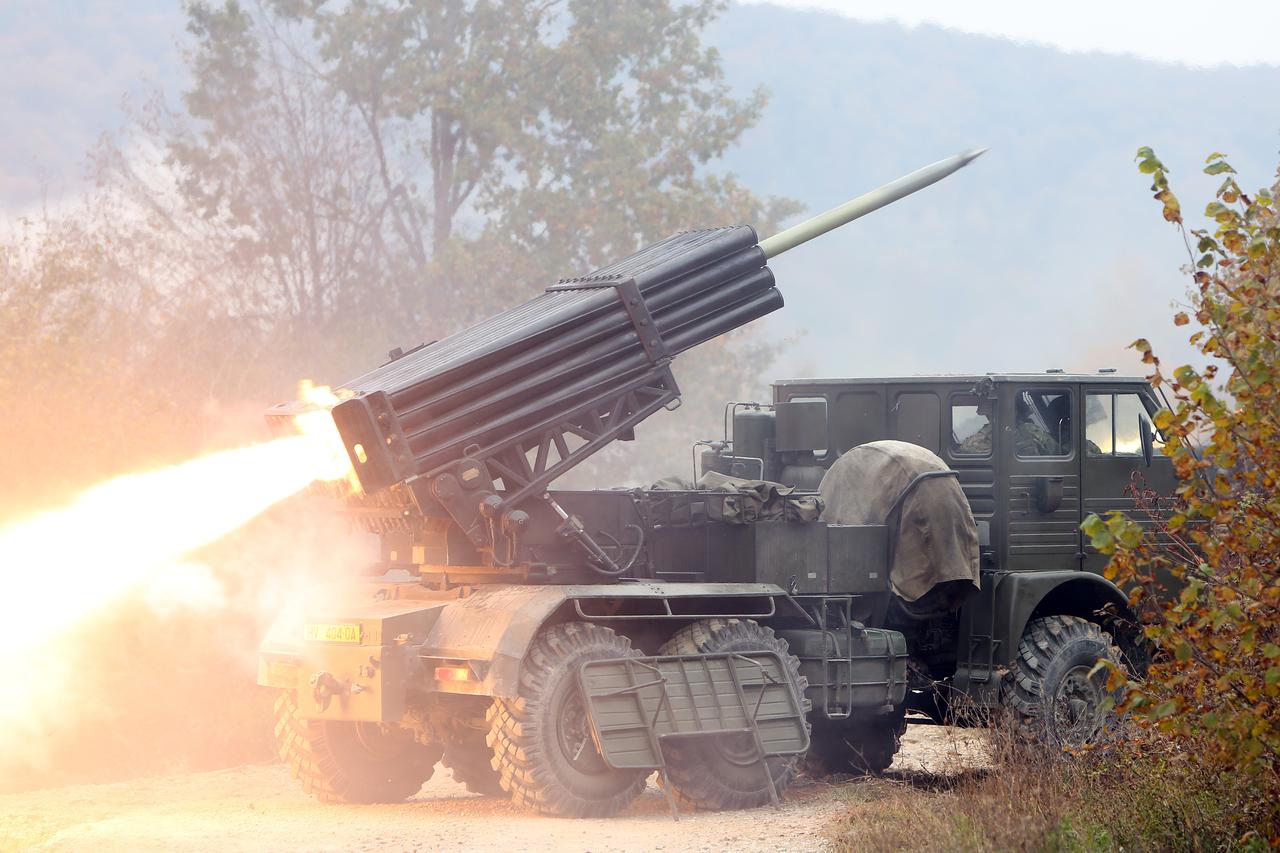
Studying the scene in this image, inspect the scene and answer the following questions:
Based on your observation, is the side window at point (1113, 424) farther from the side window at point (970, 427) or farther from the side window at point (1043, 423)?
the side window at point (970, 427)

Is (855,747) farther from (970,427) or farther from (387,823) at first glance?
(387,823)

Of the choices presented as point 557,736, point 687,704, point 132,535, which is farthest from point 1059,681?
point 132,535

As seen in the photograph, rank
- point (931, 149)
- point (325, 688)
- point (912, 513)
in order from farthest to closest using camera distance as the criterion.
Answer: point (931, 149) → point (912, 513) → point (325, 688)

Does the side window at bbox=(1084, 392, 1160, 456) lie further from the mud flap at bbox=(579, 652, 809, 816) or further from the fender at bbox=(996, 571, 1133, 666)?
the mud flap at bbox=(579, 652, 809, 816)

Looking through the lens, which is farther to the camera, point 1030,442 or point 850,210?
point 850,210

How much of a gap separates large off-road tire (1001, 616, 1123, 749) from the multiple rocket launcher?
3.48 metres

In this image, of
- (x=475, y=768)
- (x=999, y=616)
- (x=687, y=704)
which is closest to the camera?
(x=687, y=704)

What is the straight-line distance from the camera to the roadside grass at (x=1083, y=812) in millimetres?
8875

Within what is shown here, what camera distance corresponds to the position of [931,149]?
109 metres

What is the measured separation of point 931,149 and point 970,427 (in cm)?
9683

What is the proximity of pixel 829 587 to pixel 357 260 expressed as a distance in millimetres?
25630

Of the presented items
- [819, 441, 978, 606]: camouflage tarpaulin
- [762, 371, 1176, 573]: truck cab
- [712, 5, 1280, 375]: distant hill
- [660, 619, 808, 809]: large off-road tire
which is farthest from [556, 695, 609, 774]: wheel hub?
[712, 5, 1280, 375]: distant hill

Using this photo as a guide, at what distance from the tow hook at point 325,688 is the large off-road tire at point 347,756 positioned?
0.86m

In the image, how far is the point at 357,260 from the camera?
37594 millimetres
